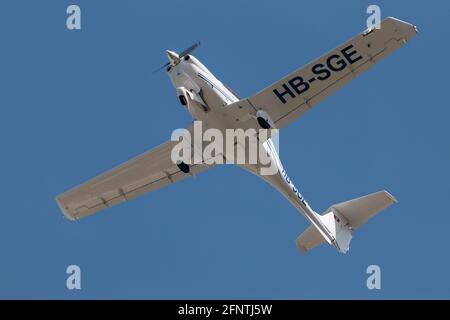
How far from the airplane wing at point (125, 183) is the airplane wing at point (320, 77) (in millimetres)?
3751

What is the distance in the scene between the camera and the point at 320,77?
2903 cm

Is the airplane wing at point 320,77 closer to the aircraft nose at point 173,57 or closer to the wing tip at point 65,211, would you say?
the aircraft nose at point 173,57

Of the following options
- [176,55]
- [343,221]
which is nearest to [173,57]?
[176,55]

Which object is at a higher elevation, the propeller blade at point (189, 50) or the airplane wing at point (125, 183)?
the propeller blade at point (189, 50)

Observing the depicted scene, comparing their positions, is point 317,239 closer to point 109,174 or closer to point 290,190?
point 290,190

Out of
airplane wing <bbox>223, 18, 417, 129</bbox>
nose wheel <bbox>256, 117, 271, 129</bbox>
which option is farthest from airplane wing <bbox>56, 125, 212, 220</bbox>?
nose wheel <bbox>256, 117, 271, 129</bbox>

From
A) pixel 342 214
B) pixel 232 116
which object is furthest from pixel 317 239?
pixel 232 116

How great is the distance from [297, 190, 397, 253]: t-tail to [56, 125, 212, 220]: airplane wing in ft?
15.7

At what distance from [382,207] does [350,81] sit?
20.0 ft

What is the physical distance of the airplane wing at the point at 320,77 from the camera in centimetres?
2814

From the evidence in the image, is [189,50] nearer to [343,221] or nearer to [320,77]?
[320,77]

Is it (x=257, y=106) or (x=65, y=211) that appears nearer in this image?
(x=257, y=106)

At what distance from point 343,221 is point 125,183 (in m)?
8.47

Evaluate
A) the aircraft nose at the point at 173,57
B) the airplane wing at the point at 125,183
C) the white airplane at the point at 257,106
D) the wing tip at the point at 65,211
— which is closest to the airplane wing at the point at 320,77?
the white airplane at the point at 257,106
